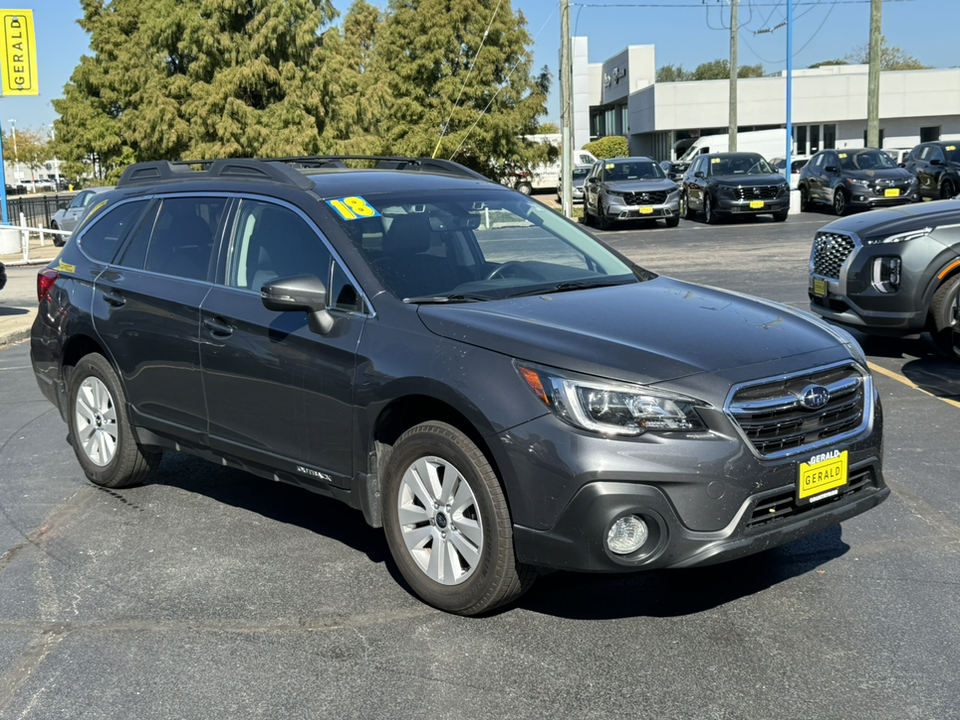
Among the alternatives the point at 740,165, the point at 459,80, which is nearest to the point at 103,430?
the point at 740,165

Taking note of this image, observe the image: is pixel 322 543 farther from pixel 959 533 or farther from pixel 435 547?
pixel 959 533

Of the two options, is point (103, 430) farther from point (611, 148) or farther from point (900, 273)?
point (611, 148)

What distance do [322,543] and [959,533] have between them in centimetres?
300

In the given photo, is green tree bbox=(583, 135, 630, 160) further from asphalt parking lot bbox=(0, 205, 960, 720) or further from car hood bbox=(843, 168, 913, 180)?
asphalt parking lot bbox=(0, 205, 960, 720)

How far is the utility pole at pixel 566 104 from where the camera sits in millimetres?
29438

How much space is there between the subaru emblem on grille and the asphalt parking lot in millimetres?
834

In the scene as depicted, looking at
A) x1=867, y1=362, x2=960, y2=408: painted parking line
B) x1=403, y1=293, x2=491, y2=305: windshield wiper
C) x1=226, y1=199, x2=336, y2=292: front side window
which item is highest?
x1=226, y1=199, x2=336, y2=292: front side window

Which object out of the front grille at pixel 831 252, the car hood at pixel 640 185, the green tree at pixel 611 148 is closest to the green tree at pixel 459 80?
the car hood at pixel 640 185

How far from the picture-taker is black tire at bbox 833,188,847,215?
1139 inches

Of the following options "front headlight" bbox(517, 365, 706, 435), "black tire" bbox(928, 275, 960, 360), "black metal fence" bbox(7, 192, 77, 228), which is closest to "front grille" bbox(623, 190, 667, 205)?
"black tire" bbox(928, 275, 960, 360)

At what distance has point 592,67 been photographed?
97.8 metres

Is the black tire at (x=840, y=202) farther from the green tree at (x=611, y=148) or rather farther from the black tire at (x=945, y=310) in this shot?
the green tree at (x=611, y=148)

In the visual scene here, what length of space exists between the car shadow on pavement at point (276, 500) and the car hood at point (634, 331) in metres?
1.41

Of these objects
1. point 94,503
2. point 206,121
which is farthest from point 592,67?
point 94,503
